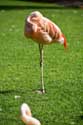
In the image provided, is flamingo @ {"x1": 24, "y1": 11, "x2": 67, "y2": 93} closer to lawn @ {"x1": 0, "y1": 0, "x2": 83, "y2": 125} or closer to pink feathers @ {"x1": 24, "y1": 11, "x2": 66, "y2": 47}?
pink feathers @ {"x1": 24, "y1": 11, "x2": 66, "y2": 47}

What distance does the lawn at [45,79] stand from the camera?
545 cm

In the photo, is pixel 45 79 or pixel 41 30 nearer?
pixel 41 30

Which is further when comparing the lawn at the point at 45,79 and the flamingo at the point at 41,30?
the flamingo at the point at 41,30

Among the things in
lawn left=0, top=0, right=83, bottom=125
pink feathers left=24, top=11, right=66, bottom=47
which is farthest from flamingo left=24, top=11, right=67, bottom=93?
lawn left=0, top=0, right=83, bottom=125

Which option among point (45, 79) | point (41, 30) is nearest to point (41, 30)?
point (41, 30)

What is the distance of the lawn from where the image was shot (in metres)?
5.45

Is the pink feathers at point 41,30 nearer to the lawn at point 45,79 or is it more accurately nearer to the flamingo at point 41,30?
the flamingo at point 41,30

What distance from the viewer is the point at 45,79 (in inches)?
283

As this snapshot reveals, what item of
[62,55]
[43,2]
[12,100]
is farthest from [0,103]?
[43,2]

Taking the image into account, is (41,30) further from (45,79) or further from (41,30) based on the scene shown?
(45,79)

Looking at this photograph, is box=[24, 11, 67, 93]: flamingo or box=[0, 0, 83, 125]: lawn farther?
box=[24, 11, 67, 93]: flamingo

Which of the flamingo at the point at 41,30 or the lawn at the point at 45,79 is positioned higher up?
the flamingo at the point at 41,30

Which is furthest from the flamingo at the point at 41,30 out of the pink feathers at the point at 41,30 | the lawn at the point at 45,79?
the lawn at the point at 45,79

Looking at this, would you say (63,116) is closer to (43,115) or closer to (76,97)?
(43,115)
